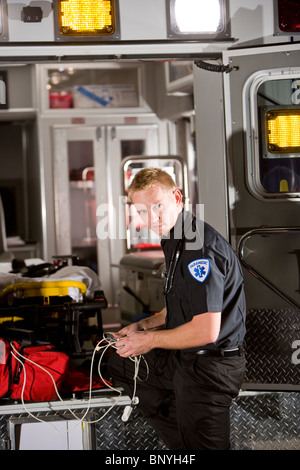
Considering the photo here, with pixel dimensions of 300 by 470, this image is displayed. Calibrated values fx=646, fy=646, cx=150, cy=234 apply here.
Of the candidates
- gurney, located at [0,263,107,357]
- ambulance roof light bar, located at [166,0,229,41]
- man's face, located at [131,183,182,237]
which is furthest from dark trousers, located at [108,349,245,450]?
ambulance roof light bar, located at [166,0,229,41]

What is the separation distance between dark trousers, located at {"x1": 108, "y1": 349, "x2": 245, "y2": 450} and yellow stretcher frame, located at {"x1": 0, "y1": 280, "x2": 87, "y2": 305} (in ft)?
3.75

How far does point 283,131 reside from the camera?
350 cm

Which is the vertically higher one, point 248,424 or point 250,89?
point 250,89

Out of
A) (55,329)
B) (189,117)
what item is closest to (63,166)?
(189,117)

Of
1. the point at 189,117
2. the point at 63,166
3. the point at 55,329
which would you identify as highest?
the point at 189,117

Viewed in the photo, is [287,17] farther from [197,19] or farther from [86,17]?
[86,17]

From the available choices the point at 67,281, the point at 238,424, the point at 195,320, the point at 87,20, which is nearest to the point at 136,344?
the point at 195,320

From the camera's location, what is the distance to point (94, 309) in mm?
4062

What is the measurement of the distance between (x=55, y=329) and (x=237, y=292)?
1.64 m

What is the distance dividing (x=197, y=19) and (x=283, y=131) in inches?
29.8

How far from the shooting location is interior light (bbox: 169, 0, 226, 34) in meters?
3.43

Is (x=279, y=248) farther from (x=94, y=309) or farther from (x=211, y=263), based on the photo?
→ (x=94, y=309)

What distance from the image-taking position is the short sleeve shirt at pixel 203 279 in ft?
9.23

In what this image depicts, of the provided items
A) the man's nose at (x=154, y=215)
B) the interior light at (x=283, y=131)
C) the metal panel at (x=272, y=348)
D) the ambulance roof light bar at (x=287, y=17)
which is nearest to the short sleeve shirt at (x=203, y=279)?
the man's nose at (x=154, y=215)
